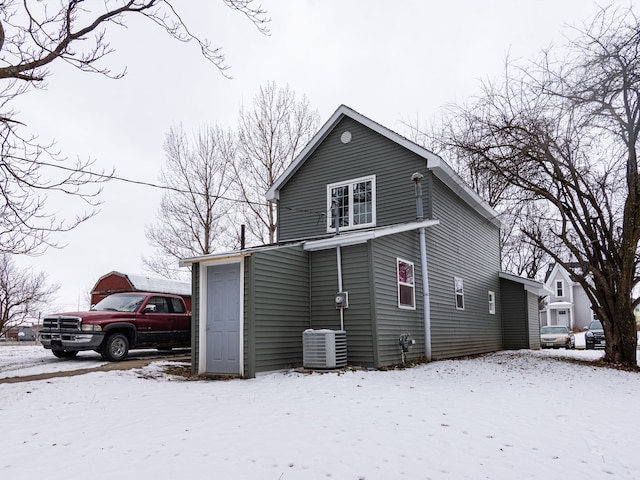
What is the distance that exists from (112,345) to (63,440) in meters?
7.60

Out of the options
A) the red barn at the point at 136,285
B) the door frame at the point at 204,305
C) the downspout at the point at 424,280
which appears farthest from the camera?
the red barn at the point at 136,285

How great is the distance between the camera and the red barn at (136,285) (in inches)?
803

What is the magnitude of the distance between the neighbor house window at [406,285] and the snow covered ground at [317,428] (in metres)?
2.97

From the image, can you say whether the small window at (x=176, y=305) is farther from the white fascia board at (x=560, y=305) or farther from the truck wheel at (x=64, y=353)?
the white fascia board at (x=560, y=305)

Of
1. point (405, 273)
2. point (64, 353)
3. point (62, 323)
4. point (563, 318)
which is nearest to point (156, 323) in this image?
point (62, 323)

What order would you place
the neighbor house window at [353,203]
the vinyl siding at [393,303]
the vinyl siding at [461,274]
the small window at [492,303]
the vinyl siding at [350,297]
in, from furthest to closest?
1. the small window at [492,303]
2. the neighbor house window at [353,203]
3. the vinyl siding at [461,274]
4. the vinyl siding at [393,303]
5. the vinyl siding at [350,297]

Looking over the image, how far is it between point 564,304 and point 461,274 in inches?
1317

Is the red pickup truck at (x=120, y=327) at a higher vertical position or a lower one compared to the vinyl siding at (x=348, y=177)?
lower

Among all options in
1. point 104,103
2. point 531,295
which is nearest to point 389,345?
point 104,103

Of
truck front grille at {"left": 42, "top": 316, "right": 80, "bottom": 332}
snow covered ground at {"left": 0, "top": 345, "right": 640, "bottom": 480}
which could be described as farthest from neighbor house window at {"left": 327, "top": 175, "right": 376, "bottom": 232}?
truck front grille at {"left": 42, "top": 316, "right": 80, "bottom": 332}

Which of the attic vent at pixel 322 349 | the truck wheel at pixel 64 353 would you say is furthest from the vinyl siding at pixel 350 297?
the truck wheel at pixel 64 353

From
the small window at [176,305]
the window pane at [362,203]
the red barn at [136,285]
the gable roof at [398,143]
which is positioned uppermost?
the gable roof at [398,143]

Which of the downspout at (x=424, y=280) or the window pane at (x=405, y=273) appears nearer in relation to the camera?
the window pane at (x=405, y=273)

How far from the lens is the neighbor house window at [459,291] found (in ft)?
52.4
